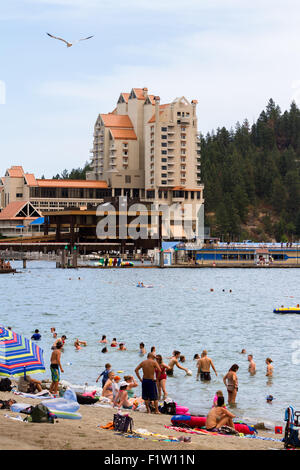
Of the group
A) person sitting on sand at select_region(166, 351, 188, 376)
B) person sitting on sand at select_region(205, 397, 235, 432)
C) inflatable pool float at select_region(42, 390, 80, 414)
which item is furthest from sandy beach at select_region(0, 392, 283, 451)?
person sitting on sand at select_region(166, 351, 188, 376)

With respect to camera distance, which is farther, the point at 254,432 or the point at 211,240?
the point at 211,240

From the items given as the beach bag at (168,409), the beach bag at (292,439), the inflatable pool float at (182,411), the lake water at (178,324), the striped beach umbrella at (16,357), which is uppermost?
the striped beach umbrella at (16,357)

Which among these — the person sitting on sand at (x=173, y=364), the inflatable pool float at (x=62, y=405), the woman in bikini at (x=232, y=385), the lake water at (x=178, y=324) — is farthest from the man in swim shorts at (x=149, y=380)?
the person sitting on sand at (x=173, y=364)

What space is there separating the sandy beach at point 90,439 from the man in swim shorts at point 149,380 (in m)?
1.79

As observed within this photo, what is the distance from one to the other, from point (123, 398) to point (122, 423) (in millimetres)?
7325

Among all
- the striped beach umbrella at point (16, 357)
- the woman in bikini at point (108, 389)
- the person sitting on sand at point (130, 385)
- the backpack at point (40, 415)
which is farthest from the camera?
the person sitting on sand at point (130, 385)

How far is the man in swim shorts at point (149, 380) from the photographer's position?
25438 mm

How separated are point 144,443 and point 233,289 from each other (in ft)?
304

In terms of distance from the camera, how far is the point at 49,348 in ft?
147

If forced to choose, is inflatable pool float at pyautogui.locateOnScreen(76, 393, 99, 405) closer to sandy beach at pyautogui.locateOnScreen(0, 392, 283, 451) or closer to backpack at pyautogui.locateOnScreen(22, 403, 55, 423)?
sandy beach at pyautogui.locateOnScreen(0, 392, 283, 451)

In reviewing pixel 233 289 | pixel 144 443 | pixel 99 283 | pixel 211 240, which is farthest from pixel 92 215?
pixel 144 443

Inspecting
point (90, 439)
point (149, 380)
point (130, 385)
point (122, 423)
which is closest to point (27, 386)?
point (130, 385)

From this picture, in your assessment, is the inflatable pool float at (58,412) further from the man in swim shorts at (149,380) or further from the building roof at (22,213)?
the building roof at (22,213)

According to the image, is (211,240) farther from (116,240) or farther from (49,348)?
(49,348)
